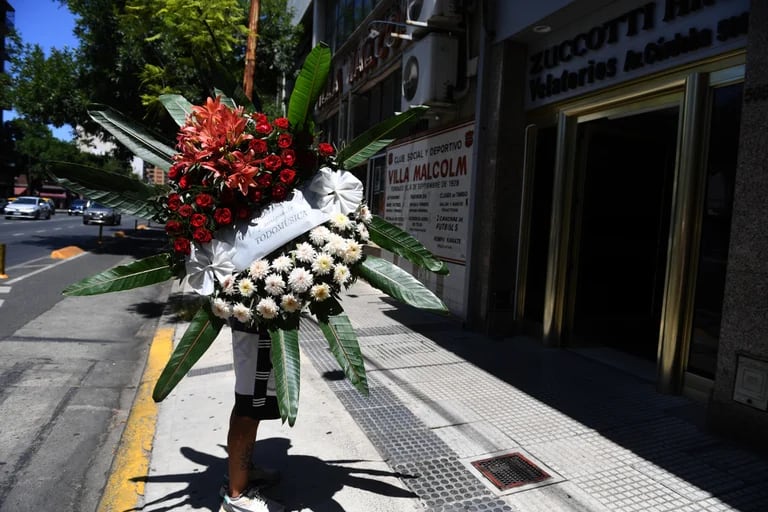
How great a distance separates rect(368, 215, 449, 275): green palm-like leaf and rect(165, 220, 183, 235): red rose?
0.91m

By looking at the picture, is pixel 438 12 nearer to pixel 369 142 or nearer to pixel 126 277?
pixel 369 142

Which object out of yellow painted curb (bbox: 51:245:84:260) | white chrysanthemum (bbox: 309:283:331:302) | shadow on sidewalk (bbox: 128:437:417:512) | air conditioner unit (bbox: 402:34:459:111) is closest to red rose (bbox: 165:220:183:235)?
white chrysanthemum (bbox: 309:283:331:302)

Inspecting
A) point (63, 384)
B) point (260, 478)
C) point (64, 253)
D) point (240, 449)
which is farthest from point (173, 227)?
point (64, 253)

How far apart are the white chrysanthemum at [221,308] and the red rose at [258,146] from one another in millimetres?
702

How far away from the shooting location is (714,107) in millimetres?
4598

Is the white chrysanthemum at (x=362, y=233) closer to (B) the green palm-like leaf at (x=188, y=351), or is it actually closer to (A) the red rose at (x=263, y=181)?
(A) the red rose at (x=263, y=181)

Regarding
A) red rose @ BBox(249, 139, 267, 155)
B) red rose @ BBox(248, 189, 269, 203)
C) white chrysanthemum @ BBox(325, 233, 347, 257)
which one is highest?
red rose @ BBox(249, 139, 267, 155)

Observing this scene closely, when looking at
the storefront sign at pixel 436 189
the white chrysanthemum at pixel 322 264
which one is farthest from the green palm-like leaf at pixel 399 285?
the storefront sign at pixel 436 189

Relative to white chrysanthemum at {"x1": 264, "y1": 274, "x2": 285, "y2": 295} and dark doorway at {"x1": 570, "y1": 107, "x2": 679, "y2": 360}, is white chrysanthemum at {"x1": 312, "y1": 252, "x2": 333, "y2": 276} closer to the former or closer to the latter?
white chrysanthemum at {"x1": 264, "y1": 274, "x2": 285, "y2": 295}

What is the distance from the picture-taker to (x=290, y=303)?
2480 millimetres

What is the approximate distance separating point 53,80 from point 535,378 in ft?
51.6

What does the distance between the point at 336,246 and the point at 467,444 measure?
6.43 feet

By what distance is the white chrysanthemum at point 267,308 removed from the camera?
2.44 meters

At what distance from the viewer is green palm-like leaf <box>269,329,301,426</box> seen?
7.84ft
